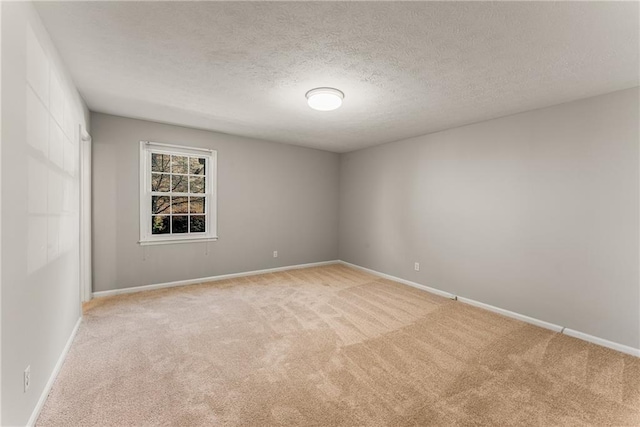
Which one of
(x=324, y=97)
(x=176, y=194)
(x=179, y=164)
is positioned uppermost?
(x=324, y=97)

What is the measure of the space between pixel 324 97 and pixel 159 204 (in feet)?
10.0

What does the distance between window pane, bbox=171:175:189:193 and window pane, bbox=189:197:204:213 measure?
20 cm

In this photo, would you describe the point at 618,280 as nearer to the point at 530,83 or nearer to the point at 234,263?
the point at 530,83

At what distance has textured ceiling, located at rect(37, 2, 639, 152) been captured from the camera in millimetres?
1688

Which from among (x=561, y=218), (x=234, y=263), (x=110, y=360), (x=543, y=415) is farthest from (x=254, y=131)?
(x=543, y=415)

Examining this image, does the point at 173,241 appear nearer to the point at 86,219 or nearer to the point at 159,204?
the point at 159,204

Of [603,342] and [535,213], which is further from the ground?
[535,213]

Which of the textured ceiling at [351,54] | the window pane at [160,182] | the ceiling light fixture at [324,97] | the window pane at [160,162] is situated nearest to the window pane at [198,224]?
the window pane at [160,182]

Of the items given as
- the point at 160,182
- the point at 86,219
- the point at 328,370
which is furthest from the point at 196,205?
the point at 328,370

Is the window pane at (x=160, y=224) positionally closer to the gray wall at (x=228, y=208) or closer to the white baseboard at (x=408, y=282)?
the gray wall at (x=228, y=208)

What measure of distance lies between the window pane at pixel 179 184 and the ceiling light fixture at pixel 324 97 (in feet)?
8.55

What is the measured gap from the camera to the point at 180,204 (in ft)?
14.3

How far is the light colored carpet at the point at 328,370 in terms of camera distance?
1730mm

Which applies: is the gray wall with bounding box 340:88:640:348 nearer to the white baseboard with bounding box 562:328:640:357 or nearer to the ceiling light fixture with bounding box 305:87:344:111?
the white baseboard with bounding box 562:328:640:357
